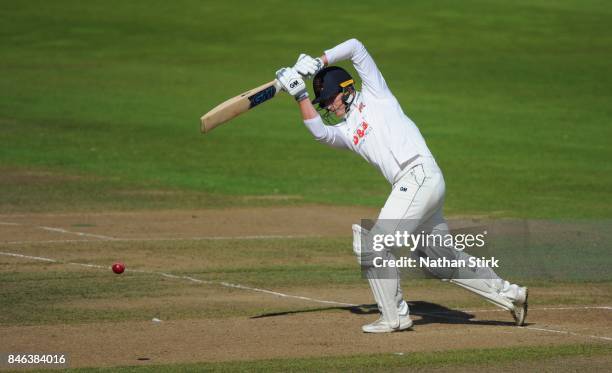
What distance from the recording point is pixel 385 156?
A: 396 inches

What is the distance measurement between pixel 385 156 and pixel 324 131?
2.07 ft

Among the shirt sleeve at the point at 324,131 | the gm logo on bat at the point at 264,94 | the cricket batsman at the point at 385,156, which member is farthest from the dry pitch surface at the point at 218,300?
the gm logo on bat at the point at 264,94

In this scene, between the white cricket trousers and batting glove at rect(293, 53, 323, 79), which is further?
batting glove at rect(293, 53, 323, 79)

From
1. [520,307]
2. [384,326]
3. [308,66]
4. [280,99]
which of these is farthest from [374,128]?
[280,99]

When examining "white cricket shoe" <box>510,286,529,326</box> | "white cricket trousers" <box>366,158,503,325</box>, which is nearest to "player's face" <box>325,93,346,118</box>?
"white cricket trousers" <box>366,158,503,325</box>

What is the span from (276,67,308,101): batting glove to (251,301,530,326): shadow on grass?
2259mm

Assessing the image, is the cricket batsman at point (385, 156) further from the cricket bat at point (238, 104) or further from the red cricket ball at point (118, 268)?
the red cricket ball at point (118, 268)

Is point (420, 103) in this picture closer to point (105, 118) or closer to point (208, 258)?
point (105, 118)

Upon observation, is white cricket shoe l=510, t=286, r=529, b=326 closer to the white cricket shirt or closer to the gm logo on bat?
the white cricket shirt

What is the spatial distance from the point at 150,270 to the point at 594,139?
1472 centimetres

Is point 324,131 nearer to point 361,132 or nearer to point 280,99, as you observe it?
point 361,132

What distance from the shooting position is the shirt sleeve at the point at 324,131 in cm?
1025

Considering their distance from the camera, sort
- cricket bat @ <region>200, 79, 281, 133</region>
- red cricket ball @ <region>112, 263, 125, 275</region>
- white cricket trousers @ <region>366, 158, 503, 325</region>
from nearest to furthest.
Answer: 1. white cricket trousers @ <region>366, 158, 503, 325</region>
2. cricket bat @ <region>200, 79, 281, 133</region>
3. red cricket ball @ <region>112, 263, 125, 275</region>

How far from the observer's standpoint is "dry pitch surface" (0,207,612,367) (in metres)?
9.77
